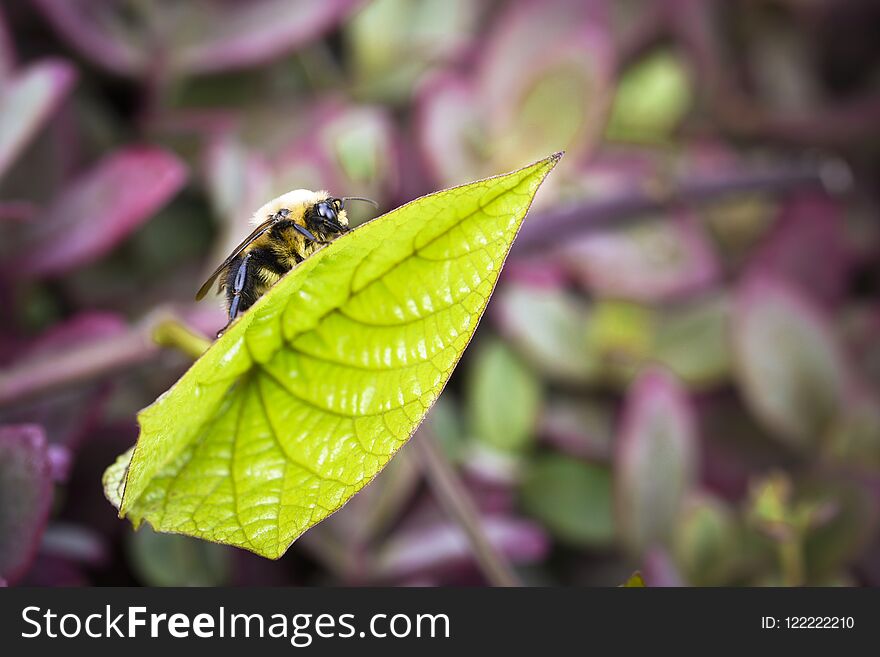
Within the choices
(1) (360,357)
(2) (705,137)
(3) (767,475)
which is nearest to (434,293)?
(1) (360,357)

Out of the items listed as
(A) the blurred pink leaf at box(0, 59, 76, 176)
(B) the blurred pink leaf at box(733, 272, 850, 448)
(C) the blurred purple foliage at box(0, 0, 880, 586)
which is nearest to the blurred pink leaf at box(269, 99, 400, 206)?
(C) the blurred purple foliage at box(0, 0, 880, 586)

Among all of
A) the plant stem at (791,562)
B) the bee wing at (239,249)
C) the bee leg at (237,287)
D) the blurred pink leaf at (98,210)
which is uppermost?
the blurred pink leaf at (98,210)

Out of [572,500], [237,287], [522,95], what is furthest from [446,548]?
[522,95]

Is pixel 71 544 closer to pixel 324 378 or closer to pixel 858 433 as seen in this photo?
pixel 324 378

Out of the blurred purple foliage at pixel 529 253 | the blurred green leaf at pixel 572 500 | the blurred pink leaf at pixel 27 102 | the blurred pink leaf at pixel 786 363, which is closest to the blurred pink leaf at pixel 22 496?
the blurred purple foliage at pixel 529 253

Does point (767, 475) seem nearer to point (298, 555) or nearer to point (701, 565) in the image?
point (701, 565)

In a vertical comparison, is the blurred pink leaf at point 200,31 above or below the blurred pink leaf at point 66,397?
above

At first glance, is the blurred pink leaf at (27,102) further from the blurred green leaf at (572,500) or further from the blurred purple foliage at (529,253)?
the blurred green leaf at (572,500)
